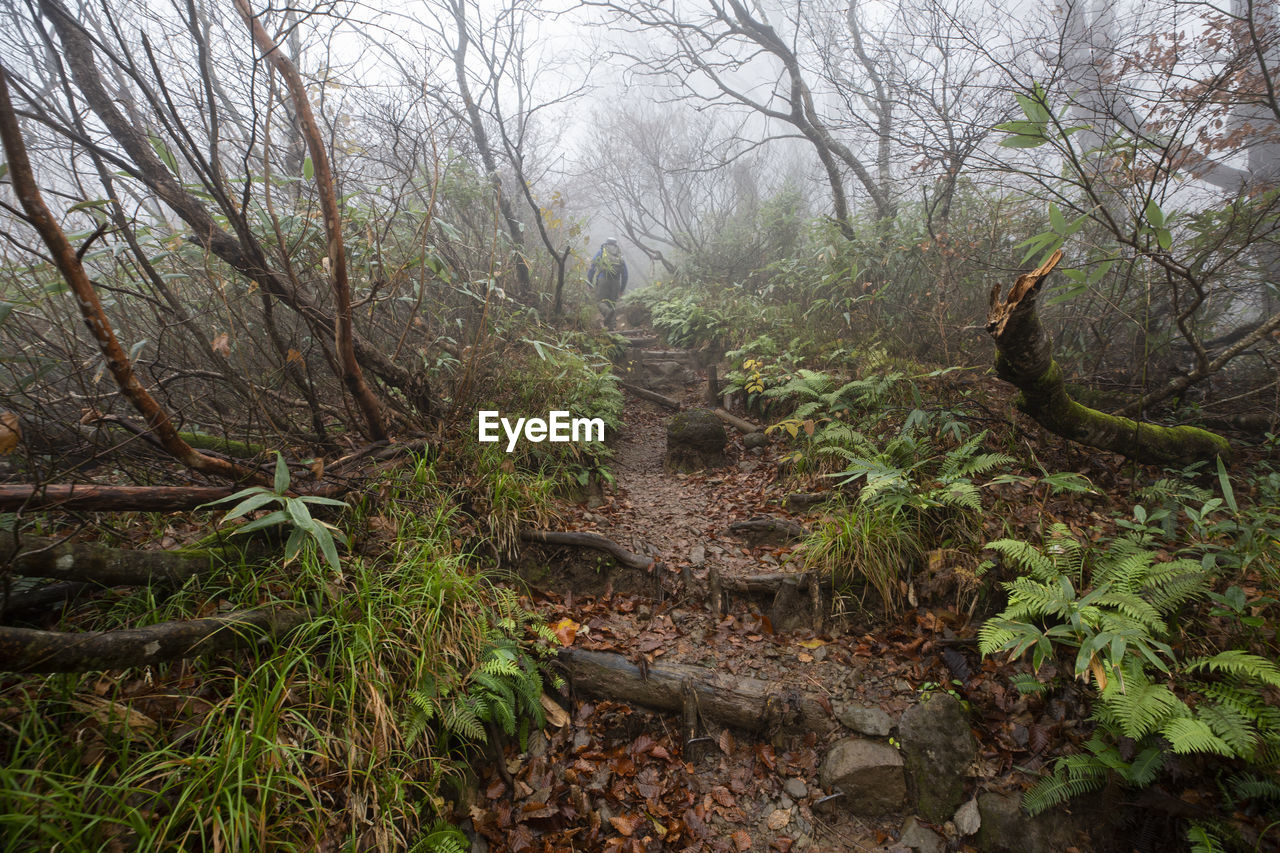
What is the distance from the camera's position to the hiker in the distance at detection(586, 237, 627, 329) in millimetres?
12680

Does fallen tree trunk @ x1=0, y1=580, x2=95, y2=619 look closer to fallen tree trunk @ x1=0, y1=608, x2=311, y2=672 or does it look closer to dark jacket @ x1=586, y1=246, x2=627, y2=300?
fallen tree trunk @ x1=0, y1=608, x2=311, y2=672

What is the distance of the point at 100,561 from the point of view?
207 centimetres

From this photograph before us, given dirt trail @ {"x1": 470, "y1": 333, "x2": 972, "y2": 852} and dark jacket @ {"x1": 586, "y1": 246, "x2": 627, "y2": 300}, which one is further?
dark jacket @ {"x1": 586, "y1": 246, "x2": 627, "y2": 300}

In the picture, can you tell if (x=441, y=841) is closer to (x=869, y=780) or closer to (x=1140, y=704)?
(x=869, y=780)

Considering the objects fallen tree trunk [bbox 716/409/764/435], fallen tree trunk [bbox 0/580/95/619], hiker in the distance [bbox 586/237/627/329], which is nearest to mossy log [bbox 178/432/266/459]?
fallen tree trunk [bbox 0/580/95/619]

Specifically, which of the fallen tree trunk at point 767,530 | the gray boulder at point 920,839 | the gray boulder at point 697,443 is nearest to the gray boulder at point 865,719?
the gray boulder at point 920,839

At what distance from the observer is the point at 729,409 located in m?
7.02

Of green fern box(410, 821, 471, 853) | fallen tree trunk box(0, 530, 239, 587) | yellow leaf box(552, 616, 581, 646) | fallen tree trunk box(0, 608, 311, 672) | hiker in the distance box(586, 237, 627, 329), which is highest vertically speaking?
hiker in the distance box(586, 237, 627, 329)

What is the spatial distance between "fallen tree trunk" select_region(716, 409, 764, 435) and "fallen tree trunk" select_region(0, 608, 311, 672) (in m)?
5.09

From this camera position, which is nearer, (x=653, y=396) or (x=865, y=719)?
(x=865, y=719)

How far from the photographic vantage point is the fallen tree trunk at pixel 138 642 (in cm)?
155

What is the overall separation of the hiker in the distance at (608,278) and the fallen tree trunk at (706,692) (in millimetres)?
10366

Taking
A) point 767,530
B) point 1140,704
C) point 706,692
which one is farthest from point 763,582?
point 1140,704

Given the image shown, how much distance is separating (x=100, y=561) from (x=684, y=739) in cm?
310
